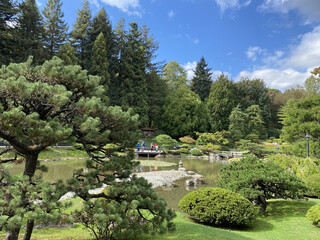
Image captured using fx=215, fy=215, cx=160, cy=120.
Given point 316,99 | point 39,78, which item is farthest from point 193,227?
point 316,99

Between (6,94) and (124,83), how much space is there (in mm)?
30823

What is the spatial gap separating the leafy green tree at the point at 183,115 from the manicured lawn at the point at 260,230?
2709cm

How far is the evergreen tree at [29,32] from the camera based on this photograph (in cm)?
2201

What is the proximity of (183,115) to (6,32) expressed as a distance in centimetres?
2420

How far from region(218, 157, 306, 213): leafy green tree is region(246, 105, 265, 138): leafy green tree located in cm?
2996

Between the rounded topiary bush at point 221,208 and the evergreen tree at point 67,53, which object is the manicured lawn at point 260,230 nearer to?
the rounded topiary bush at point 221,208

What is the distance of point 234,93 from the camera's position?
42281mm

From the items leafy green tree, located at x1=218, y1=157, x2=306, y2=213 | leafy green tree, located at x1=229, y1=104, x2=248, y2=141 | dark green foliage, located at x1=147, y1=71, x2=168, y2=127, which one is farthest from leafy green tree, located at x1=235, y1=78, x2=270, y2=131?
leafy green tree, located at x1=218, y1=157, x2=306, y2=213

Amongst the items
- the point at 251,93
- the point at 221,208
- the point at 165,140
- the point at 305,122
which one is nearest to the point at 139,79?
the point at 165,140

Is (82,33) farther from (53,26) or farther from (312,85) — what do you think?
(312,85)

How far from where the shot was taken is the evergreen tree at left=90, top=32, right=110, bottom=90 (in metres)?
28.7

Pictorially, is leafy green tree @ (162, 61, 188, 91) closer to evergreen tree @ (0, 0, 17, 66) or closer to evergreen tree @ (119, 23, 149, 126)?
evergreen tree @ (119, 23, 149, 126)

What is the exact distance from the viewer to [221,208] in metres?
5.53

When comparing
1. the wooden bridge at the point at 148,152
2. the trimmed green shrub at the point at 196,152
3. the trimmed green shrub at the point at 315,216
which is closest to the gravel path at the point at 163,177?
the trimmed green shrub at the point at 315,216
